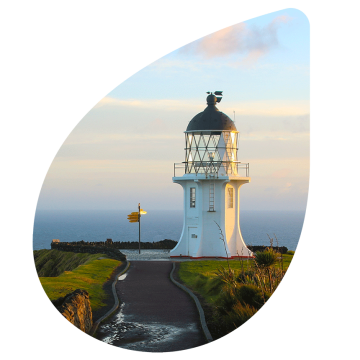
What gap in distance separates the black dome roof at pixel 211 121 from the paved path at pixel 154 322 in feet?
25.7

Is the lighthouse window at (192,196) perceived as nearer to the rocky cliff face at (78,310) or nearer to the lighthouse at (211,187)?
the lighthouse at (211,187)

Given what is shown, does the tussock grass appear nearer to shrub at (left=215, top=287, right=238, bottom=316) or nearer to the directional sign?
shrub at (left=215, top=287, right=238, bottom=316)

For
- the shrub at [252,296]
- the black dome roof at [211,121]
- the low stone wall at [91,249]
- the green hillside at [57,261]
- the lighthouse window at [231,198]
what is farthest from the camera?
the green hillside at [57,261]

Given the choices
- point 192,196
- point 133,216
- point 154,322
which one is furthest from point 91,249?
point 154,322

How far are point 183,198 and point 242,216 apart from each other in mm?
2605

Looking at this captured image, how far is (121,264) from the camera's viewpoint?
21344 mm

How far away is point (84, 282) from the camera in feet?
54.8

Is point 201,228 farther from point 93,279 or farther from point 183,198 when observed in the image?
point 93,279

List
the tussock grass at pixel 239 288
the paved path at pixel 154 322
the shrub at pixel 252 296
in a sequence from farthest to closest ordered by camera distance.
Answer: the shrub at pixel 252 296, the tussock grass at pixel 239 288, the paved path at pixel 154 322

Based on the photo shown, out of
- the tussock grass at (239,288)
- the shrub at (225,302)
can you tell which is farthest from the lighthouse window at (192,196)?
the shrub at (225,302)

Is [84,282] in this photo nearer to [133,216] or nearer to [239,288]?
[239,288]

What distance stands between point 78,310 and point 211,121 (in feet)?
36.1

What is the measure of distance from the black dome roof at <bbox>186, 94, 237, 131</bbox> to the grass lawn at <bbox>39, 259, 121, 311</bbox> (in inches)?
250

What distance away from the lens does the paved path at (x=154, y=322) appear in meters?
13.5
